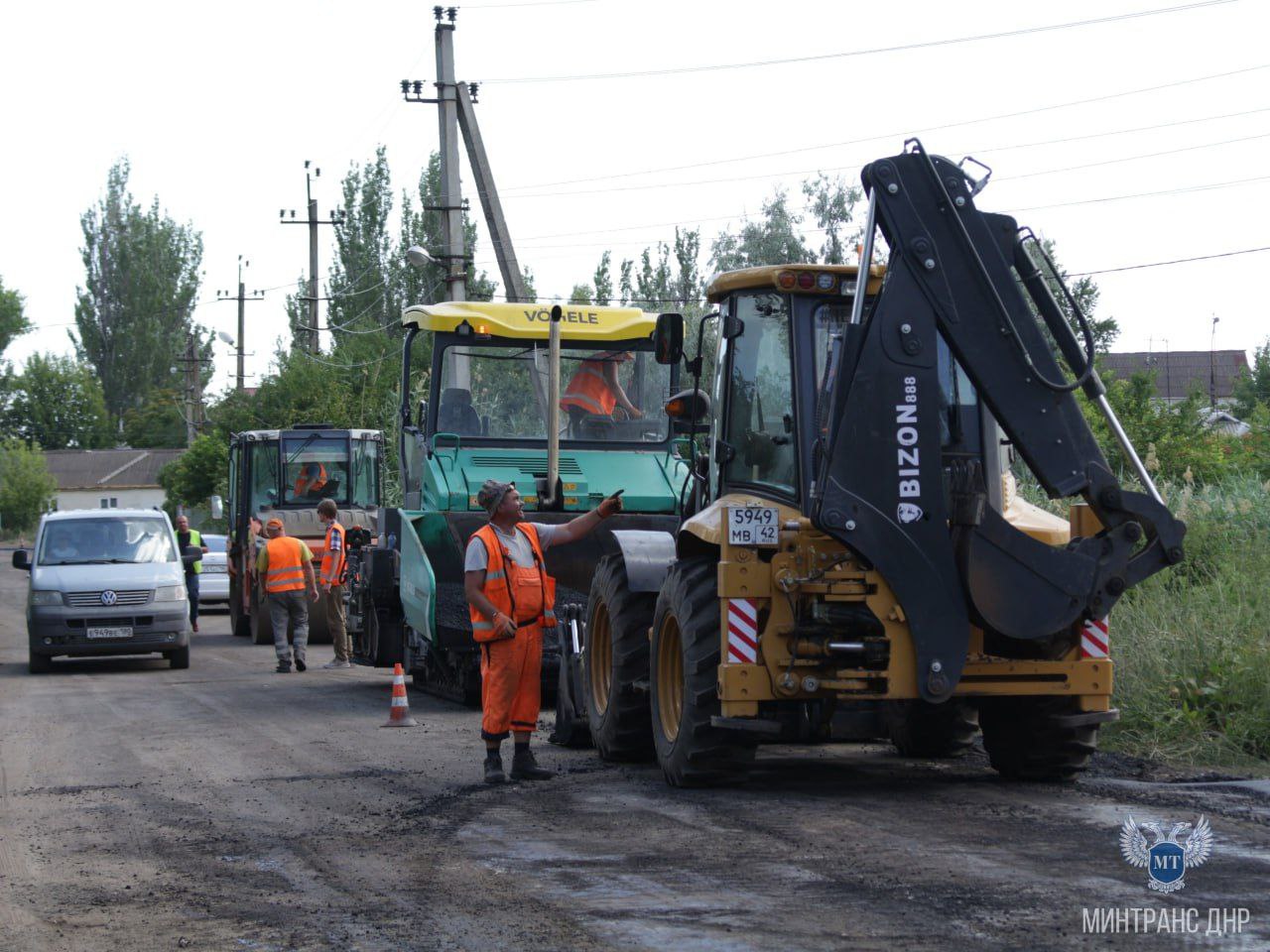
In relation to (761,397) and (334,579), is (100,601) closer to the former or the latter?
(334,579)

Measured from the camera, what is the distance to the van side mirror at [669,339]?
974 centimetres

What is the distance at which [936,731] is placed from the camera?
10.3 metres

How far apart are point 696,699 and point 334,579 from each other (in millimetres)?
11638

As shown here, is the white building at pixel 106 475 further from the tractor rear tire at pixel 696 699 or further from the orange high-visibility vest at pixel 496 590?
the tractor rear tire at pixel 696 699

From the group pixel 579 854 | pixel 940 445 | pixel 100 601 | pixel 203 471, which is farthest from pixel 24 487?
pixel 579 854

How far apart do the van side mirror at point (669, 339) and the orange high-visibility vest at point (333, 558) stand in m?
10.6

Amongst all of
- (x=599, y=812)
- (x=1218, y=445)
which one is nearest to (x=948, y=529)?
(x=599, y=812)

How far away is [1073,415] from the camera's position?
8281 mm

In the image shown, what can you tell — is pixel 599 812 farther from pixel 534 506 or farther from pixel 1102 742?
pixel 534 506

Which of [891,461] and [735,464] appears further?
[735,464]

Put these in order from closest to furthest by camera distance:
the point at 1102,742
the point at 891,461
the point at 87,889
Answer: the point at 87,889, the point at 891,461, the point at 1102,742

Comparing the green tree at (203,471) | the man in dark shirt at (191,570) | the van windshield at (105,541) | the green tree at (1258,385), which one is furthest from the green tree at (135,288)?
the van windshield at (105,541)

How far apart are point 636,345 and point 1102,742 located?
241 inches

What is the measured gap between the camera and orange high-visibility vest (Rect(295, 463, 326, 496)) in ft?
80.0
